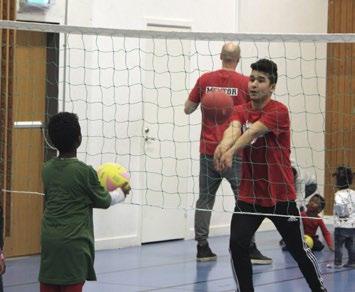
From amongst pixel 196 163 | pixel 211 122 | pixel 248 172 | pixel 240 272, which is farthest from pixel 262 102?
pixel 196 163

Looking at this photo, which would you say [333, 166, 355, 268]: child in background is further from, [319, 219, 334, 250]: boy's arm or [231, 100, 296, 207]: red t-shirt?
[231, 100, 296, 207]: red t-shirt

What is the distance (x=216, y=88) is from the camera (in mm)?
9500

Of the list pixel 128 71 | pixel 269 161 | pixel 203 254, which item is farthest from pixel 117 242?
pixel 269 161

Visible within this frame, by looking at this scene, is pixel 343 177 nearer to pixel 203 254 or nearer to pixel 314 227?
pixel 314 227

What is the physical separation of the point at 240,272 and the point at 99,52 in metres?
4.49

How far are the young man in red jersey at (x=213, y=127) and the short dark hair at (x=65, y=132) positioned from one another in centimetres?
363

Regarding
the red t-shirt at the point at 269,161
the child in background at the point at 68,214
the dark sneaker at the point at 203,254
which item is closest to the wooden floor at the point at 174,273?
the dark sneaker at the point at 203,254

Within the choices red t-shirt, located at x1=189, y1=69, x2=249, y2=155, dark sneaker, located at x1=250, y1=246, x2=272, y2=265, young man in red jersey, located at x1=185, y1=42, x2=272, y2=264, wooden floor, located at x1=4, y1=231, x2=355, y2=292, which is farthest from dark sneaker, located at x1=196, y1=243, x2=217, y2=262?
red t-shirt, located at x1=189, y1=69, x2=249, y2=155

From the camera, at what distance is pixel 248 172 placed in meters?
7.05

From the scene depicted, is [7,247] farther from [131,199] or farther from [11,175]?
[131,199]

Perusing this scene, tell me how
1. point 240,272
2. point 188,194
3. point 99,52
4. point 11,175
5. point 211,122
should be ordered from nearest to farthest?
point 240,272 < point 211,122 < point 11,175 < point 99,52 < point 188,194

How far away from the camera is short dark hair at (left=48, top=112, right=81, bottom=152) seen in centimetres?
580

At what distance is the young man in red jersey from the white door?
5.00 feet

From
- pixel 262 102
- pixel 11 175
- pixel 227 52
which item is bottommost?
pixel 11 175
